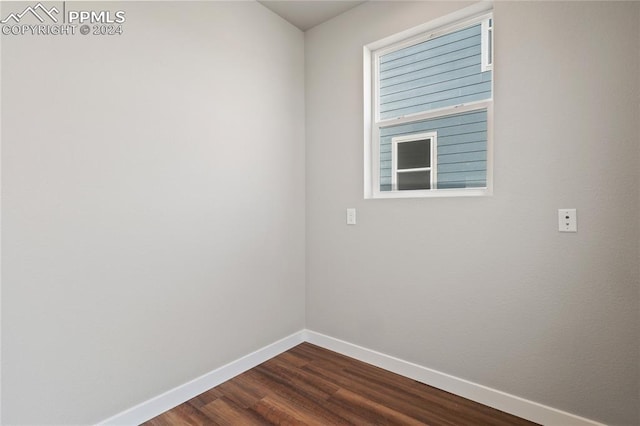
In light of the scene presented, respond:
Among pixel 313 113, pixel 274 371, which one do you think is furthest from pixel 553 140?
pixel 274 371

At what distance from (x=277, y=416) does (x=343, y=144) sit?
77.6 inches

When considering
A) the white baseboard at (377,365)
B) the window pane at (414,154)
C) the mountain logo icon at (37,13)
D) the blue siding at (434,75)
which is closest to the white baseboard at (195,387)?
the white baseboard at (377,365)

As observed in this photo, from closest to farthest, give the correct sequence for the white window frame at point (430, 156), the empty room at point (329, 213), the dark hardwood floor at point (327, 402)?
the empty room at point (329, 213) → the dark hardwood floor at point (327, 402) → the white window frame at point (430, 156)

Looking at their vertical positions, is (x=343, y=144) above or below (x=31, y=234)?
above

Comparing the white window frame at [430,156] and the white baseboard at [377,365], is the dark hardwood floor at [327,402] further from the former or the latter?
the white window frame at [430,156]

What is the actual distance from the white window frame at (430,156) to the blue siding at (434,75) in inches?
7.5

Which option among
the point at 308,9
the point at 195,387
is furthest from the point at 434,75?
the point at 195,387

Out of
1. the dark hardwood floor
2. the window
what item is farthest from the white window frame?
the dark hardwood floor

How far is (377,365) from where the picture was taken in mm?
2369

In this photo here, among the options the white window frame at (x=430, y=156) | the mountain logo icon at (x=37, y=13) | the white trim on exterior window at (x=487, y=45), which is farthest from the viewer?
the white window frame at (x=430, y=156)

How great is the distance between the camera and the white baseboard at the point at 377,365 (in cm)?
169

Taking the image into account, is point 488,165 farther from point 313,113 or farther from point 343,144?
point 313,113

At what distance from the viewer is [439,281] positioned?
2.09 metres

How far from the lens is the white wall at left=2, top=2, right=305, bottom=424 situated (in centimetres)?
141
